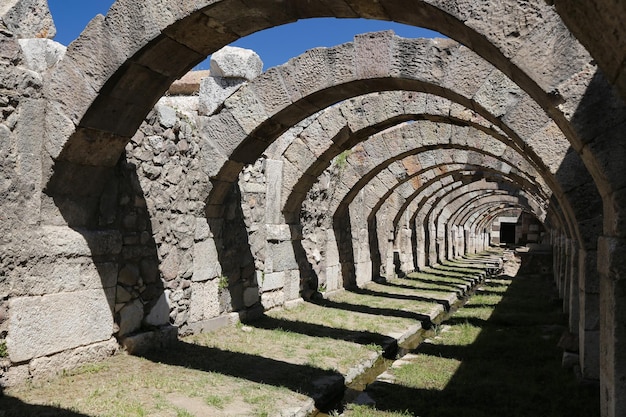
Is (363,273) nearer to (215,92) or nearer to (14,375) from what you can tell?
(215,92)

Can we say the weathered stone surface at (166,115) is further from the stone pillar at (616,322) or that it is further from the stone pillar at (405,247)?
the stone pillar at (405,247)

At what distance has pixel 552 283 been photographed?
47.5 feet

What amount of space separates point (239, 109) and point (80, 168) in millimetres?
2362

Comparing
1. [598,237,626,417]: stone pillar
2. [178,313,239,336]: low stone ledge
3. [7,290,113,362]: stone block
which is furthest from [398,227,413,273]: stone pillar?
[598,237,626,417]: stone pillar

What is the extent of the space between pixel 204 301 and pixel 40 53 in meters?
3.12

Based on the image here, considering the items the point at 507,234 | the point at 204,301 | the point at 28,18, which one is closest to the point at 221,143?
the point at 204,301

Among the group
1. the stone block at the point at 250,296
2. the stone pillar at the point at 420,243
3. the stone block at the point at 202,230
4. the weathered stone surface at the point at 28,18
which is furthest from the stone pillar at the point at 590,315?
the stone pillar at the point at 420,243

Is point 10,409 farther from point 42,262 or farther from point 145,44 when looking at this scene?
point 145,44

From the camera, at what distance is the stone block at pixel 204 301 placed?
20.3 feet

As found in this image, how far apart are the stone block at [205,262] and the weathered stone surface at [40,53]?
2.48 meters

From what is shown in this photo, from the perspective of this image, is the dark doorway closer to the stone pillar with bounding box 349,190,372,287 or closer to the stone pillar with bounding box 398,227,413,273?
the stone pillar with bounding box 398,227,413,273

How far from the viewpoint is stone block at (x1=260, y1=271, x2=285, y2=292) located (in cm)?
789

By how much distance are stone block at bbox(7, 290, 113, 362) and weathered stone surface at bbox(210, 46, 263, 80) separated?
3238mm

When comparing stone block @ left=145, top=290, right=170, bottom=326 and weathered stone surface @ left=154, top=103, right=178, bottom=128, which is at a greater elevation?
weathered stone surface @ left=154, top=103, right=178, bottom=128
